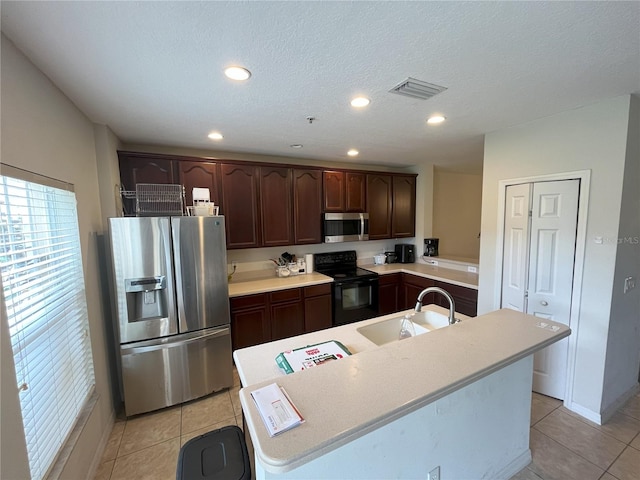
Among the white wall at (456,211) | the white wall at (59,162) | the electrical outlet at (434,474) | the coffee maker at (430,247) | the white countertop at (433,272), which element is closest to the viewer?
the white wall at (59,162)

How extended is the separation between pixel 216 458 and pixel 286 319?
6.38 ft

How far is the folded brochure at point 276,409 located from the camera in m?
0.88

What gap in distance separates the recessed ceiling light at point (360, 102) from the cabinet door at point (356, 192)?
6.00 ft

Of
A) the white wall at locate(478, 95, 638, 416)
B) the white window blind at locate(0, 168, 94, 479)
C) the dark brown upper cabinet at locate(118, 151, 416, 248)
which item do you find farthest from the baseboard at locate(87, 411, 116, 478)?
the white wall at locate(478, 95, 638, 416)

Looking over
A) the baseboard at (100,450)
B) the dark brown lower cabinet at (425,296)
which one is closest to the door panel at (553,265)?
the dark brown lower cabinet at (425,296)

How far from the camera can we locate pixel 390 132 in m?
2.64

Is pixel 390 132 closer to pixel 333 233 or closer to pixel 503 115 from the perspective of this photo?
pixel 503 115

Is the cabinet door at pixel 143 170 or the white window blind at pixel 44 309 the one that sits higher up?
the cabinet door at pixel 143 170

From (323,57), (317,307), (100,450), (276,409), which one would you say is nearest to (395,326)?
(276,409)

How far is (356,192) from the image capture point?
3904 mm

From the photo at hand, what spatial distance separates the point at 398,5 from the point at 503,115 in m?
1.69

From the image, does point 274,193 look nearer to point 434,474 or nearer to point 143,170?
point 143,170

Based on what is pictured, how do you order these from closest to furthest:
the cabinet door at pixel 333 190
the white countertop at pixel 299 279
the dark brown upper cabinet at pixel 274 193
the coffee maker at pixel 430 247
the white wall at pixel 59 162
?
the white wall at pixel 59 162
the dark brown upper cabinet at pixel 274 193
the white countertop at pixel 299 279
the cabinet door at pixel 333 190
the coffee maker at pixel 430 247

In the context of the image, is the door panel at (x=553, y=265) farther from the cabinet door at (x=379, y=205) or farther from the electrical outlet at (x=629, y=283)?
the cabinet door at (x=379, y=205)
